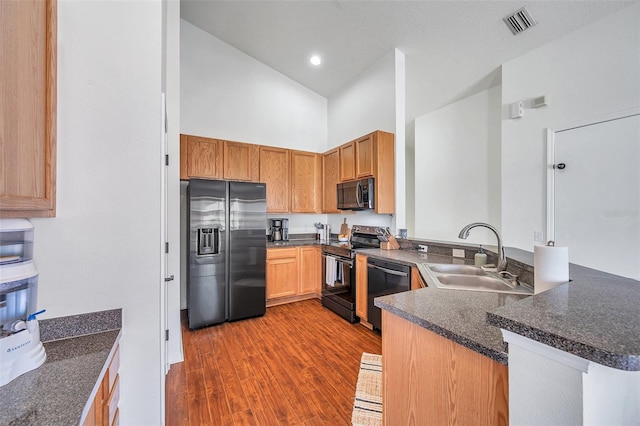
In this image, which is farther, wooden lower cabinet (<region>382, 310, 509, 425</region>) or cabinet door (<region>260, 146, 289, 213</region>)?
cabinet door (<region>260, 146, 289, 213</region>)

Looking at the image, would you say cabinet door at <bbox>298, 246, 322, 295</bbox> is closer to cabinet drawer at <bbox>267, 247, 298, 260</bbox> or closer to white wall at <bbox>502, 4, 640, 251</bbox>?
cabinet drawer at <bbox>267, 247, 298, 260</bbox>

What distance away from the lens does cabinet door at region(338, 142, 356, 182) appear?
3561 millimetres

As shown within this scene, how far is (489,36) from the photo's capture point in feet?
8.49

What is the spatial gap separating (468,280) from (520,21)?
248 cm

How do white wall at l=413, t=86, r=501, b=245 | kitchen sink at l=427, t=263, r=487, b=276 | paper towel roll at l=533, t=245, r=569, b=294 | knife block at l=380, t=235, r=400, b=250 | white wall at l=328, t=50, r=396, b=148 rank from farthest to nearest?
white wall at l=413, t=86, r=501, b=245 < white wall at l=328, t=50, r=396, b=148 < knife block at l=380, t=235, r=400, b=250 < kitchen sink at l=427, t=263, r=487, b=276 < paper towel roll at l=533, t=245, r=569, b=294

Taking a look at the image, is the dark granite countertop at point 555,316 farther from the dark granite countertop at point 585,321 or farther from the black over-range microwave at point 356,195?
the black over-range microwave at point 356,195

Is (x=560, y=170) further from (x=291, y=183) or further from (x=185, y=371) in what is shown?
(x=185, y=371)

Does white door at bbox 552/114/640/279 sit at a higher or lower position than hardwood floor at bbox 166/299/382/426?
higher

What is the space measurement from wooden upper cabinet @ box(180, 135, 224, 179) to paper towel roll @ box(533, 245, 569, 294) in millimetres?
3484

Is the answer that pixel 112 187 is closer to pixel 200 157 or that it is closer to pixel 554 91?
pixel 200 157

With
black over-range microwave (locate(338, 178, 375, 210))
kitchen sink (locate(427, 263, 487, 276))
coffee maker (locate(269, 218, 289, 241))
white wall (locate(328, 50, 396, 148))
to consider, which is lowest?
kitchen sink (locate(427, 263, 487, 276))

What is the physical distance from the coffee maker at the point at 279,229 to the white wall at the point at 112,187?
304cm

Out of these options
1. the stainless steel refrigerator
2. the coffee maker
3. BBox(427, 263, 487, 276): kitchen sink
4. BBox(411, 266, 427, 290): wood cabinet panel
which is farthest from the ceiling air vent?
the coffee maker

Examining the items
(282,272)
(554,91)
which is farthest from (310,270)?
A: (554,91)
